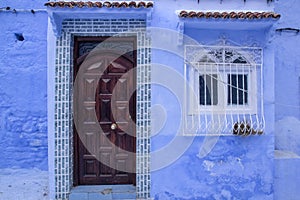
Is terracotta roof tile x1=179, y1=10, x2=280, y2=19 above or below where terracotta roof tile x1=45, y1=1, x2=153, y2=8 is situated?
below

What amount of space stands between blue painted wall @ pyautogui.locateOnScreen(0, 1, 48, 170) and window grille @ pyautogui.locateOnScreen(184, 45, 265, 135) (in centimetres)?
309

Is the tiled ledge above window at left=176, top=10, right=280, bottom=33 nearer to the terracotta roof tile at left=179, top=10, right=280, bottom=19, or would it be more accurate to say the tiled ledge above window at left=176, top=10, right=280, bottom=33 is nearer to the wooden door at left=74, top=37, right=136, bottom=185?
the terracotta roof tile at left=179, top=10, right=280, bottom=19

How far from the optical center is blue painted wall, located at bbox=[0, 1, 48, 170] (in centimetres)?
588

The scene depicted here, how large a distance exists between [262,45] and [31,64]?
4.55 m

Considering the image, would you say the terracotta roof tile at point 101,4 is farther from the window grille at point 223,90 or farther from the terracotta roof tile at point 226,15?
the window grille at point 223,90

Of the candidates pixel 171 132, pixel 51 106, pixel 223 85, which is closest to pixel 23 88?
pixel 51 106

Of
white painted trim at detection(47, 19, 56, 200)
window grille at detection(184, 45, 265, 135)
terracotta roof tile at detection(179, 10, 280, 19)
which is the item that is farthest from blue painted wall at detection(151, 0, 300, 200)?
white painted trim at detection(47, 19, 56, 200)

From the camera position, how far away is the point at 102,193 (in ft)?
16.4

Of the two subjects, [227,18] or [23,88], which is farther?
[23,88]

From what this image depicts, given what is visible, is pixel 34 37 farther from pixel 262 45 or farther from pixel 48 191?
pixel 262 45

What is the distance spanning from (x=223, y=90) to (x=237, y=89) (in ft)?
0.84

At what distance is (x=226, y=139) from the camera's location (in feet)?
16.6

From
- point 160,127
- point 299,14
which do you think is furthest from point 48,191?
point 299,14

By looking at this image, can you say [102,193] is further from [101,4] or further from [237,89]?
[101,4]
